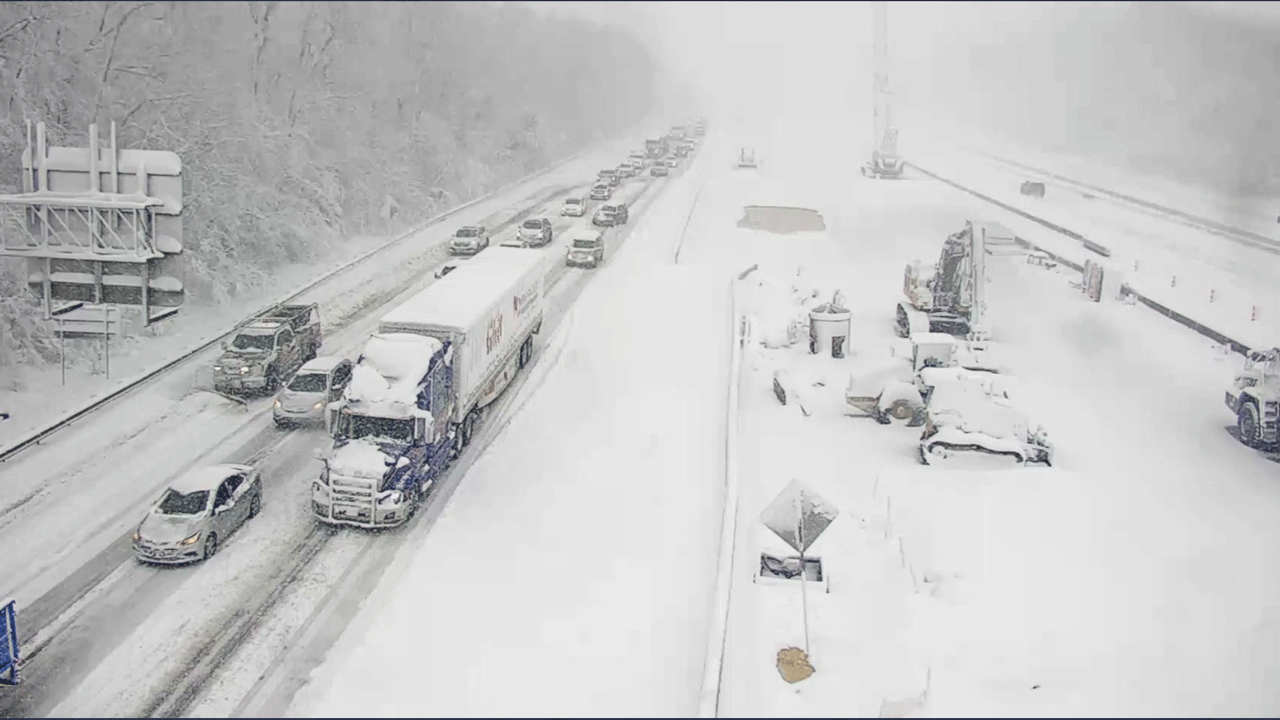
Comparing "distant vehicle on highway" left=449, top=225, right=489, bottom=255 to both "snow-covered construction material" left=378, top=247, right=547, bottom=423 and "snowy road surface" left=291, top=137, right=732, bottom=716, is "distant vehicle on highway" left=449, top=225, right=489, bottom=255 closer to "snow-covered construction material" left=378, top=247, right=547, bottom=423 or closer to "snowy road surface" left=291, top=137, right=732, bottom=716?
"snow-covered construction material" left=378, top=247, right=547, bottom=423

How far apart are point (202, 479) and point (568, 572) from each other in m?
7.33

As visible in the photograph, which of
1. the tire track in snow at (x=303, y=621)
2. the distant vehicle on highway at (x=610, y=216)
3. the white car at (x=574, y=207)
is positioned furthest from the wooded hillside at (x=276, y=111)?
the tire track in snow at (x=303, y=621)

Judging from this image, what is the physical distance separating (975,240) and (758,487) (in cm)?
1541

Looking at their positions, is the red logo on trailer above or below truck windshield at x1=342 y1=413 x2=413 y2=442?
above

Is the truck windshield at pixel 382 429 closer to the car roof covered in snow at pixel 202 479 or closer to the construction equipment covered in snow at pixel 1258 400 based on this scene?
the car roof covered in snow at pixel 202 479

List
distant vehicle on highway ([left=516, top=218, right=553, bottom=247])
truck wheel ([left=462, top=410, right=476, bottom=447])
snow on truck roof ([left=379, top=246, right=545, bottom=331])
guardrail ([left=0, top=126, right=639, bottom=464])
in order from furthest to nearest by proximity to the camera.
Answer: distant vehicle on highway ([left=516, top=218, right=553, bottom=247]) → truck wheel ([left=462, top=410, right=476, bottom=447]) → guardrail ([left=0, top=126, right=639, bottom=464]) → snow on truck roof ([left=379, top=246, right=545, bottom=331])

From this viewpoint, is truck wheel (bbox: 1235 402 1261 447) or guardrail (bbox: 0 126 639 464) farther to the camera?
truck wheel (bbox: 1235 402 1261 447)

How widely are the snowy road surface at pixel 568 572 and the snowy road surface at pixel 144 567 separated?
5.88ft

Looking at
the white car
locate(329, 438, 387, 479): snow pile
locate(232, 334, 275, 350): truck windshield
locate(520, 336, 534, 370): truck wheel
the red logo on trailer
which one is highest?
the white car

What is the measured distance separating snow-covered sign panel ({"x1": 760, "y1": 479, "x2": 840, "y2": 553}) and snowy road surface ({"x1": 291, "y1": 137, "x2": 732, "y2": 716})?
2580mm

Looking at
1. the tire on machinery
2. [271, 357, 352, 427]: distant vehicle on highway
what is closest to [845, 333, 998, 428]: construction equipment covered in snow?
the tire on machinery

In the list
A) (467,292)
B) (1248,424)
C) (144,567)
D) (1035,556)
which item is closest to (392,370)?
(467,292)

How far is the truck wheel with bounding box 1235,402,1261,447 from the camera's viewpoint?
25.6 metres

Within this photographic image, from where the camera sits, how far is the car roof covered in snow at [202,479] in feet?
61.6
